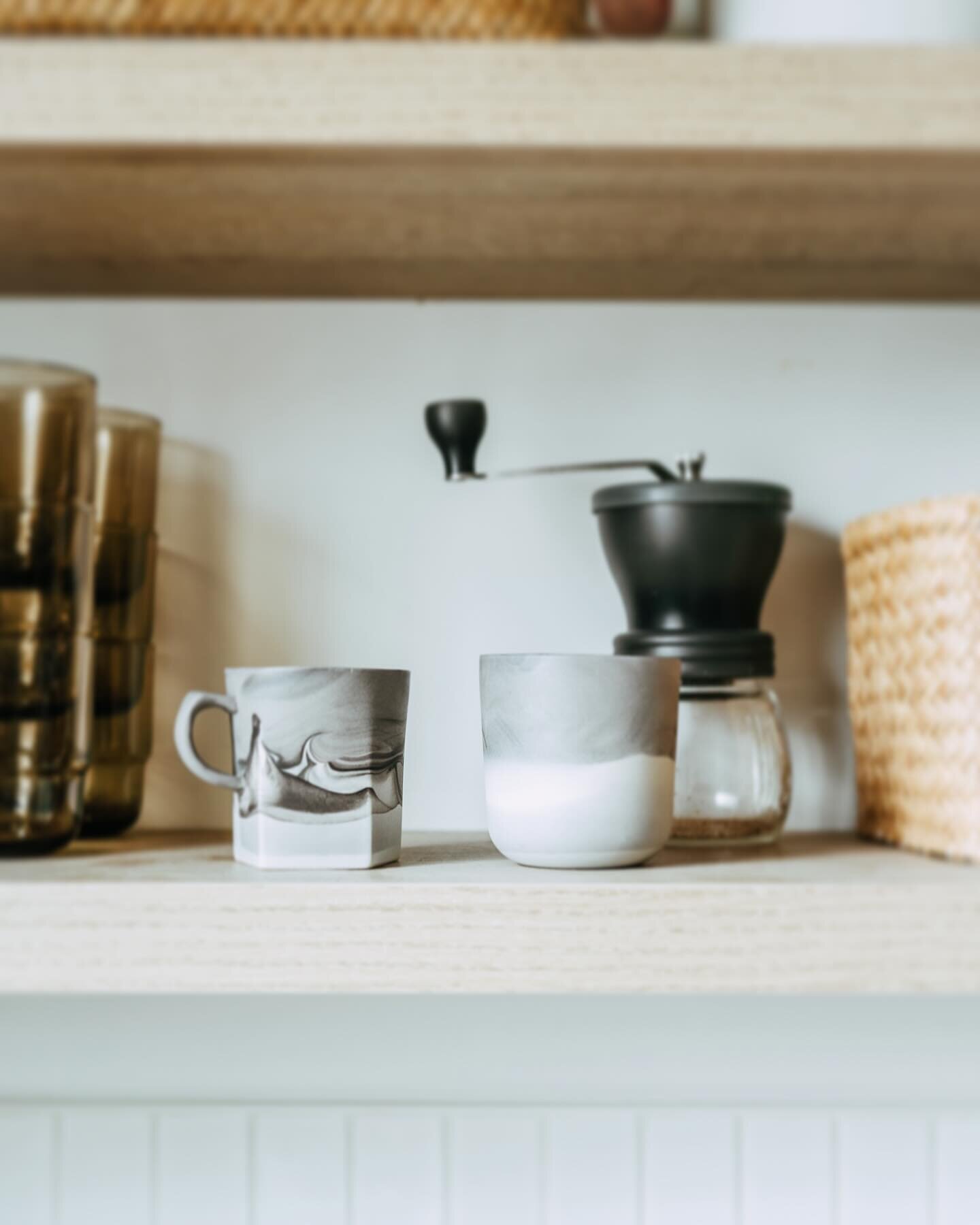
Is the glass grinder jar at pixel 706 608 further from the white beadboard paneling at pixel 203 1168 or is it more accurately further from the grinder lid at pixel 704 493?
the white beadboard paneling at pixel 203 1168

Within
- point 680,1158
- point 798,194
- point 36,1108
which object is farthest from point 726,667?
point 36,1108

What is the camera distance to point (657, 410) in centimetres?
83

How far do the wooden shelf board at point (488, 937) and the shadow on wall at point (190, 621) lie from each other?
0.90 feet

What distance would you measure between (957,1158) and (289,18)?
2.86ft

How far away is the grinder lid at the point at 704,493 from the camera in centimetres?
67

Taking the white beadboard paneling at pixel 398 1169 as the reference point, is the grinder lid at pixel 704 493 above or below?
above

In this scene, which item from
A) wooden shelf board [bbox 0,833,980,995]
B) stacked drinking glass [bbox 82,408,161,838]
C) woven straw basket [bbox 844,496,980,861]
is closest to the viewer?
wooden shelf board [bbox 0,833,980,995]

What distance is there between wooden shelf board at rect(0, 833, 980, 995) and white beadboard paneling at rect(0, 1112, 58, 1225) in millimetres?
393

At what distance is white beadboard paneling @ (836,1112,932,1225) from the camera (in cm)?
82

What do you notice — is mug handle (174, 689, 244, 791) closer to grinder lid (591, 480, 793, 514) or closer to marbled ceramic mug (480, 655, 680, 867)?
marbled ceramic mug (480, 655, 680, 867)

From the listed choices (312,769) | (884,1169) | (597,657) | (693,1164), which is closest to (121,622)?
(312,769)

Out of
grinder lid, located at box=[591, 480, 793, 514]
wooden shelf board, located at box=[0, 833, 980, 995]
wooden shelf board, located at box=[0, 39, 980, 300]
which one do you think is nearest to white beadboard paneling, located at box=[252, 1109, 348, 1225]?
wooden shelf board, located at box=[0, 833, 980, 995]

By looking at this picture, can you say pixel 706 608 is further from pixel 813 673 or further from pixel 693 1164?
pixel 693 1164

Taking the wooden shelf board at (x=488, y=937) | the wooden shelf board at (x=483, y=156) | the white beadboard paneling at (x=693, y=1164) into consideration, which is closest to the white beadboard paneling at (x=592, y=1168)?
the white beadboard paneling at (x=693, y=1164)
